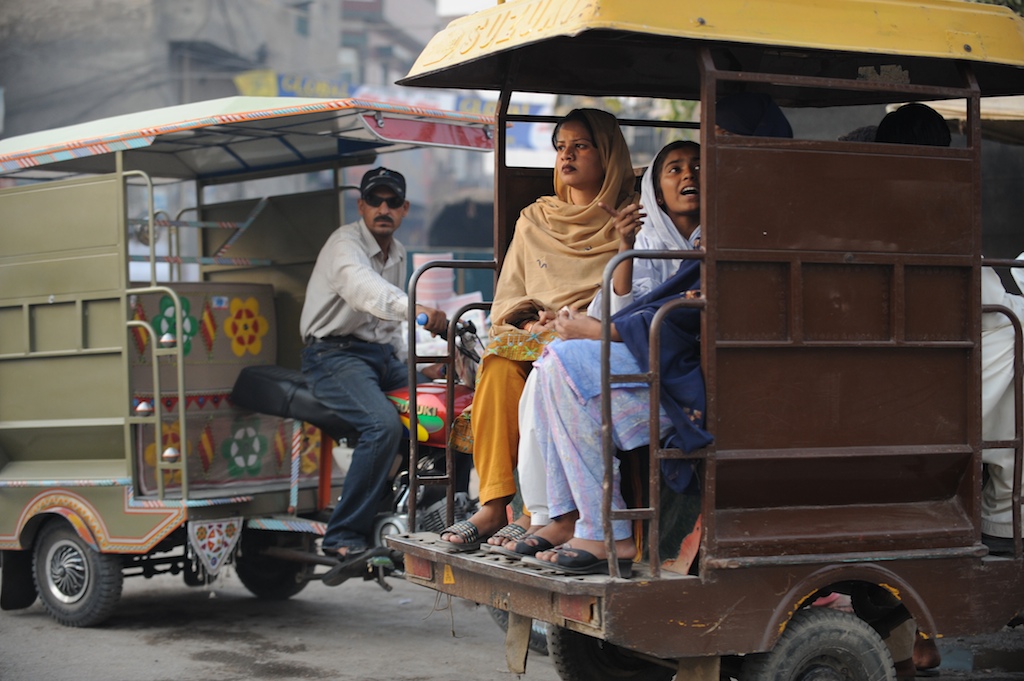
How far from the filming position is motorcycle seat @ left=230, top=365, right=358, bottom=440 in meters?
6.65

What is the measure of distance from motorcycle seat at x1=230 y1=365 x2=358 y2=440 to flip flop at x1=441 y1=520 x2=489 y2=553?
2192mm

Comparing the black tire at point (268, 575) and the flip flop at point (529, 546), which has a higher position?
the flip flop at point (529, 546)

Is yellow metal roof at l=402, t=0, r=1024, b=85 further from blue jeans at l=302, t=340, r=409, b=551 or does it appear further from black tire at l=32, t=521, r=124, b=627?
black tire at l=32, t=521, r=124, b=627

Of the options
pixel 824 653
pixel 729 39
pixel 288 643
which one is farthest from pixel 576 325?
pixel 288 643

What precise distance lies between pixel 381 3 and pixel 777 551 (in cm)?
2538

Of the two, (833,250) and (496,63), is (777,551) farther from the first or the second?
(496,63)

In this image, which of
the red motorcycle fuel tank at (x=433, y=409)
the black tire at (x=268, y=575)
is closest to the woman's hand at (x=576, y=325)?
the red motorcycle fuel tank at (x=433, y=409)

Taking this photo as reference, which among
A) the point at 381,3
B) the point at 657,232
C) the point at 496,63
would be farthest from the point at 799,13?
the point at 381,3

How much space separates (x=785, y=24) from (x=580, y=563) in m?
1.82

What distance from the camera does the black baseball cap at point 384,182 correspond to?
22.0 ft

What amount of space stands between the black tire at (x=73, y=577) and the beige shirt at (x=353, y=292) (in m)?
1.67

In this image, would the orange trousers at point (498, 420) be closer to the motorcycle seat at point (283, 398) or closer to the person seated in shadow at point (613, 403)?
the person seated in shadow at point (613, 403)

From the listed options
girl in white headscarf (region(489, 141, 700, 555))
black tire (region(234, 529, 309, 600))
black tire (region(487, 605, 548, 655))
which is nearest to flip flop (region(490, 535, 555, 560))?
girl in white headscarf (region(489, 141, 700, 555))

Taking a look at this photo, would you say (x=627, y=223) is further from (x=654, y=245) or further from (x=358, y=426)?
(x=358, y=426)
